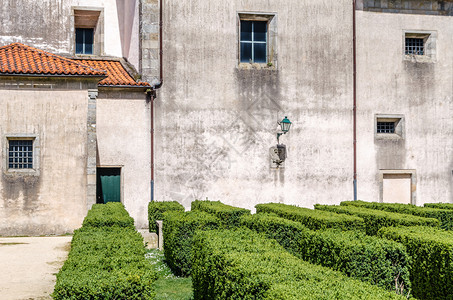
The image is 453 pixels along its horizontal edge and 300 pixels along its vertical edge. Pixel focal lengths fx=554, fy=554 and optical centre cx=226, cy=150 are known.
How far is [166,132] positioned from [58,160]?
12.4ft

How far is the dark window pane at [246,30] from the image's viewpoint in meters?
18.9

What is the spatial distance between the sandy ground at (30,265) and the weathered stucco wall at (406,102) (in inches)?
423

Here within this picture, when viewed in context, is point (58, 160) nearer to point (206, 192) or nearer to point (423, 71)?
point (206, 192)

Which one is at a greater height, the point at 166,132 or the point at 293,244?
the point at 166,132

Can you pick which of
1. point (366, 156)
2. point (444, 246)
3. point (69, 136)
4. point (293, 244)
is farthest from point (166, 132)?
point (444, 246)

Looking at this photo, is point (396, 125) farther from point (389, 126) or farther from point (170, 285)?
point (170, 285)

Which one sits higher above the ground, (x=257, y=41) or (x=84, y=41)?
(x=84, y=41)

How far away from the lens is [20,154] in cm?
1515

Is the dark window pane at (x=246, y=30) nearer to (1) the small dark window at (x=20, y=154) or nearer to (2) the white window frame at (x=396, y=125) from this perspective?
(2) the white window frame at (x=396, y=125)

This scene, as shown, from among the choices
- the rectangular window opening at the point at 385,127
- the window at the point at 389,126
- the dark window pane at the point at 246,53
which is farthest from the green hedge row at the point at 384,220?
the dark window pane at the point at 246,53

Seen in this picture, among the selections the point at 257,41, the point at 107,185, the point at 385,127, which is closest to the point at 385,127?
→ the point at 385,127

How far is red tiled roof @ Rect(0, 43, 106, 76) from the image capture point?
15156mm

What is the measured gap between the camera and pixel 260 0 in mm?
18812

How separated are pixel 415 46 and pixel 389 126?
3.12 metres
